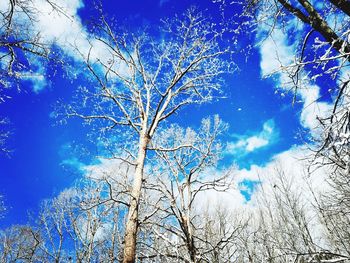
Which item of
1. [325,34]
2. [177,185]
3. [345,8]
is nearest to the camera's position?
[345,8]

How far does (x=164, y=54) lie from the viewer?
7824mm

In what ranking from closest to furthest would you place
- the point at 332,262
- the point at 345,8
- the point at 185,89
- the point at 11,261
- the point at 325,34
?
the point at 345,8, the point at 325,34, the point at 332,262, the point at 185,89, the point at 11,261

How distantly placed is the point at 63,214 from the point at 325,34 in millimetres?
18569

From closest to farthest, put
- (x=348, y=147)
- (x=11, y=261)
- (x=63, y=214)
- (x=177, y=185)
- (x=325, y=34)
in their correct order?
(x=348, y=147), (x=325, y=34), (x=177, y=185), (x=63, y=214), (x=11, y=261)

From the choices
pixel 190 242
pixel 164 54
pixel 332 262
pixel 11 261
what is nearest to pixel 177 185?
pixel 190 242

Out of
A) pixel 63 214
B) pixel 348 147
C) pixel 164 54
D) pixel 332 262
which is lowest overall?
pixel 332 262

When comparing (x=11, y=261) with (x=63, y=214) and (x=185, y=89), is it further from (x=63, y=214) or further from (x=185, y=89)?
(x=185, y=89)

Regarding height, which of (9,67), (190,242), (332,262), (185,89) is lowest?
(332,262)

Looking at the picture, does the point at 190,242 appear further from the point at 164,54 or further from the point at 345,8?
the point at 345,8

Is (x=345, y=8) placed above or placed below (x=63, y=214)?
below

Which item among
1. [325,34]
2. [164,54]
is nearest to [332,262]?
[325,34]

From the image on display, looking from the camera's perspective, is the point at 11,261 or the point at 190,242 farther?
the point at 11,261

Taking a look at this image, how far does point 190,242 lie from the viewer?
26.9 feet

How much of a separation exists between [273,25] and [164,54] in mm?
4001
